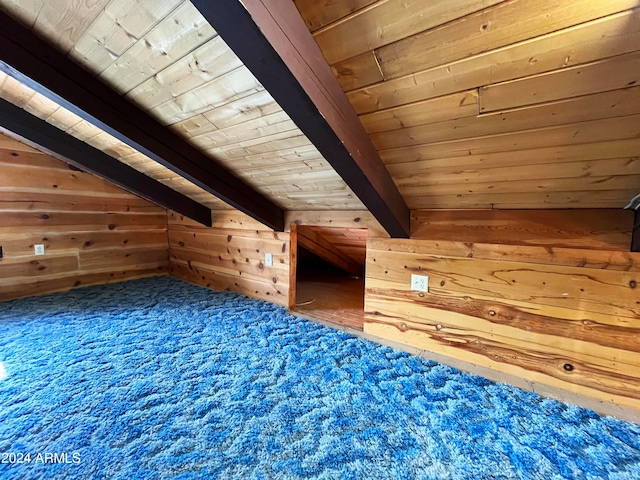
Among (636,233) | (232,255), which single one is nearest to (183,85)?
(232,255)

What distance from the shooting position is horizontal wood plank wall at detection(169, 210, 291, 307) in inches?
96.1

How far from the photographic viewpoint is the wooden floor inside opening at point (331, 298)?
2.22 m

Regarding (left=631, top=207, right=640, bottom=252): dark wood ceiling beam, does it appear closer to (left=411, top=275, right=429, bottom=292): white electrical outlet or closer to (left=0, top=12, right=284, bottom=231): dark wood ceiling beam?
(left=411, top=275, right=429, bottom=292): white electrical outlet

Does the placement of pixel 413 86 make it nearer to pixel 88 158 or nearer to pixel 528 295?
pixel 528 295

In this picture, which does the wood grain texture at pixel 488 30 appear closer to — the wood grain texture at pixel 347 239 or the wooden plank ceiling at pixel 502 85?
the wooden plank ceiling at pixel 502 85

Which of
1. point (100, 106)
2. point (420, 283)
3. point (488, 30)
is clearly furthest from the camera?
point (420, 283)

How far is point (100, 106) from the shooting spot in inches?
53.3

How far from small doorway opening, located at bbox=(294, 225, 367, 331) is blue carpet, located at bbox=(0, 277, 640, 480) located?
48cm

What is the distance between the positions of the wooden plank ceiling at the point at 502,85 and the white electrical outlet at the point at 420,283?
0.70m

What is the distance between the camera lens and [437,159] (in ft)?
4.08

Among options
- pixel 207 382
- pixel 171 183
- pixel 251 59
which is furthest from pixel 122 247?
pixel 251 59

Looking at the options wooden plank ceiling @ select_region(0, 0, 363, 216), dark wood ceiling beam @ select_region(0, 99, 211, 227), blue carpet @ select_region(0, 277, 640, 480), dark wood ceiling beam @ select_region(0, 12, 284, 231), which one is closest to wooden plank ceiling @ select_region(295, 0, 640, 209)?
wooden plank ceiling @ select_region(0, 0, 363, 216)

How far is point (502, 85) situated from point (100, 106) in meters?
1.74

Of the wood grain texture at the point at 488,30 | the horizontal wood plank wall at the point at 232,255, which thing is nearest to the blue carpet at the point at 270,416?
the horizontal wood plank wall at the point at 232,255
